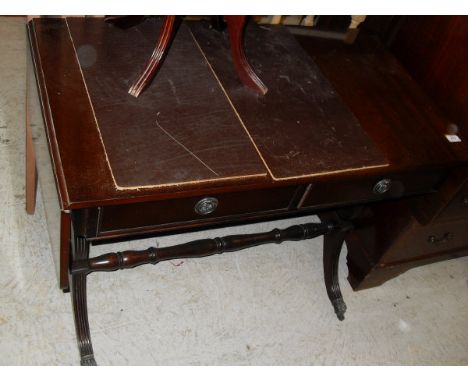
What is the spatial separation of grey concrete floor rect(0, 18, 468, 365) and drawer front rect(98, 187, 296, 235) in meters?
0.65

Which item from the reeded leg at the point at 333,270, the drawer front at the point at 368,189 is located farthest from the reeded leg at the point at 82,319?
the reeded leg at the point at 333,270

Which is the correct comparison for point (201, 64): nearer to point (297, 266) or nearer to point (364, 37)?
point (364, 37)

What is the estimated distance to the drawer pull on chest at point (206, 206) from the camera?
3.68 ft

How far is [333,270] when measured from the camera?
188cm

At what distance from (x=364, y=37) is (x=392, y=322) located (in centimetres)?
112

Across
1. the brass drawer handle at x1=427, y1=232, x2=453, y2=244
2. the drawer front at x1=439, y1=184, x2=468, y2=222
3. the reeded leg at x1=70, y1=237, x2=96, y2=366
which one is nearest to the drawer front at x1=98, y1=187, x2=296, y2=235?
the reeded leg at x1=70, y1=237, x2=96, y2=366

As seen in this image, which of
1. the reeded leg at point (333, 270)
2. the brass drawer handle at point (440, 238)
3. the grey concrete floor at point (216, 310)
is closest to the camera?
the grey concrete floor at point (216, 310)

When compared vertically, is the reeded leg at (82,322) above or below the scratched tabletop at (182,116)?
below

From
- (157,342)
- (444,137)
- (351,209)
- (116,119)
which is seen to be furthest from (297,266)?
(116,119)

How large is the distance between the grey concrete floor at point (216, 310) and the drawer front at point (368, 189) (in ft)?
2.15

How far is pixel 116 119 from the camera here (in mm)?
1142

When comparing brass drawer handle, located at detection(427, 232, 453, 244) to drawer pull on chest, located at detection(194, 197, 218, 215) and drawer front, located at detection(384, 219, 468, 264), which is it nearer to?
drawer front, located at detection(384, 219, 468, 264)

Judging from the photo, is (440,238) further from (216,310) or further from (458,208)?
(216,310)

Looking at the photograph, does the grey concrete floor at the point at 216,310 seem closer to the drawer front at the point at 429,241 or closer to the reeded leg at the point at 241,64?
the drawer front at the point at 429,241
